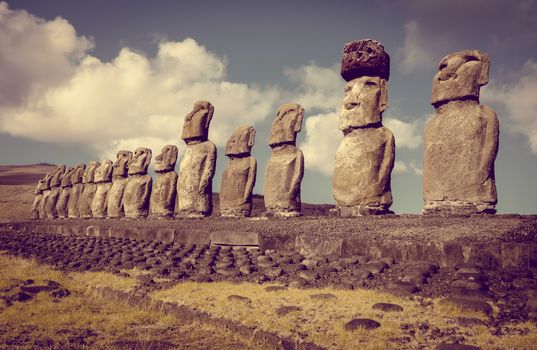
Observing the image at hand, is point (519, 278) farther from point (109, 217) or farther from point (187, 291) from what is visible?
point (109, 217)

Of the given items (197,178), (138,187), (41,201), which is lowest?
(41,201)

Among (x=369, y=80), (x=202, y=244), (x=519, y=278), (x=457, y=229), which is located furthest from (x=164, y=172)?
(x=519, y=278)

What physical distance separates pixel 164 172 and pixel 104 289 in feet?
32.5

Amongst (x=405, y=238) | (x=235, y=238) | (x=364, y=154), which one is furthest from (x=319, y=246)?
(x=364, y=154)

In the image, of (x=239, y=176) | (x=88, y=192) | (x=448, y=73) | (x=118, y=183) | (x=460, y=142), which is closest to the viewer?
(x=460, y=142)

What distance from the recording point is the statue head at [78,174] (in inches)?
891

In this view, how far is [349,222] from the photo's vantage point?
305 inches

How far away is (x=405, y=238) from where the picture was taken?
5.68m

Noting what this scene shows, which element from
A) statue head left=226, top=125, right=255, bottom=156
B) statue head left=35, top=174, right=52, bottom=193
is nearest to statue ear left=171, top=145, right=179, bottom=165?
statue head left=226, top=125, right=255, bottom=156

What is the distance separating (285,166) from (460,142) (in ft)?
14.8

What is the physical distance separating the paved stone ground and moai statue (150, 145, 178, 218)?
16.8 feet

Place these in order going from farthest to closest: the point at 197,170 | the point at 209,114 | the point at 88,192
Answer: the point at 88,192 → the point at 209,114 → the point at 197,170

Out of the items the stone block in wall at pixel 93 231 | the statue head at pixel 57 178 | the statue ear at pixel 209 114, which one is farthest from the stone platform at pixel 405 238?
the statue head at pixel 57 178

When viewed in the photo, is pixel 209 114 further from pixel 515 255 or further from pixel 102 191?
pixel 515 255
